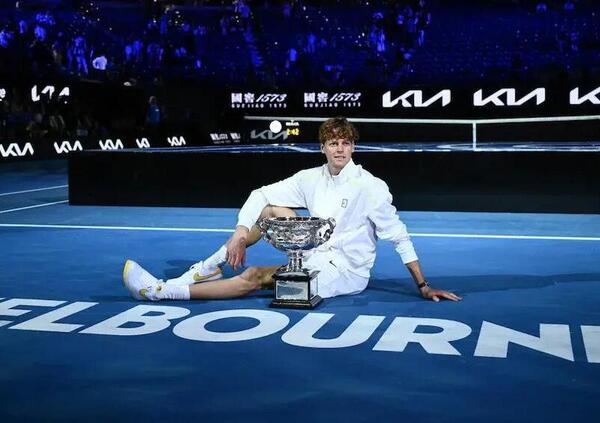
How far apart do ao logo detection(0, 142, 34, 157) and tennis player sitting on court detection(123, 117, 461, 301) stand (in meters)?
14.7

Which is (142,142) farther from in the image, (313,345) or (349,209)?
(313,345)

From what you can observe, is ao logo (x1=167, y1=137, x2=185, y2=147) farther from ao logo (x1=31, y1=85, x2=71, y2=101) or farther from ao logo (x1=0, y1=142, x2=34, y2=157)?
ao logo (x1=0, y1=142, x2=34, y2=157)

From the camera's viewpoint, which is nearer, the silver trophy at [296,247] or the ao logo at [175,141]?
the silver trophy at [296,247]

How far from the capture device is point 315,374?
3.15 meters

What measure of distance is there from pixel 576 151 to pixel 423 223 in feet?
6.53

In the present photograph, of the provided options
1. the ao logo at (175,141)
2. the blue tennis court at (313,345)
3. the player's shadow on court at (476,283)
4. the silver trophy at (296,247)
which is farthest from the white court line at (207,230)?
the ao logo at (175,141)

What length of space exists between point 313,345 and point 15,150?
1632cm

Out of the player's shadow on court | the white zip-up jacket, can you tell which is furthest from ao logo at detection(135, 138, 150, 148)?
the white zip-up jacket

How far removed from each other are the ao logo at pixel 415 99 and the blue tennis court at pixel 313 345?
12.3m

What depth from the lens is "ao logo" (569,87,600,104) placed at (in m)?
17.0

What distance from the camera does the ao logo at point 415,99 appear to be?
1830cm

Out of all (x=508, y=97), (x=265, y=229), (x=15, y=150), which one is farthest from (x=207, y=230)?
(x=15, y=150)

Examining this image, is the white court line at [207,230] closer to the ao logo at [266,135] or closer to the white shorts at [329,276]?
the white shorts at [329,276]

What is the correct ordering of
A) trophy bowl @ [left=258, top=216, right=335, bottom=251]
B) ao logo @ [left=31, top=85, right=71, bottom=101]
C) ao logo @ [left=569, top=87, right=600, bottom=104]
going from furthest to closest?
ao logo @ [left=31, top=85, right=71, bottom=101] < ao logo @ [left=569, top=87, right=600, bottom=104] < trophy bowl @ [left=258, top=216, right=335, bottom=251]
